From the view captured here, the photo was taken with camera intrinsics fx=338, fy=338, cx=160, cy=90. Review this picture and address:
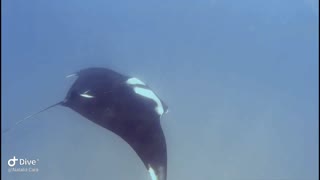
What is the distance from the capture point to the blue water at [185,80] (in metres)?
3.68

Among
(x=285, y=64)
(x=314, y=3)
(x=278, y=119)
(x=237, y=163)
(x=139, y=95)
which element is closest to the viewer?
(x=139, y=95)

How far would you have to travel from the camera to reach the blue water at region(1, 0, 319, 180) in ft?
12.1

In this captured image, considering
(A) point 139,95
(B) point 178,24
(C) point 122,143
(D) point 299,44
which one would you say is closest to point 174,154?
(C) point 122,143

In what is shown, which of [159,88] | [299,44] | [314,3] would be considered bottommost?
[159,88]

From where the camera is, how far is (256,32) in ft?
16.3

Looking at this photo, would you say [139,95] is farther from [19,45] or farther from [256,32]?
[256,32]

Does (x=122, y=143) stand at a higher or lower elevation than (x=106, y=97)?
lower

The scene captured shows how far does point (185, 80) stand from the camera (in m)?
4.29

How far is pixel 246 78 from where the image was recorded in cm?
452

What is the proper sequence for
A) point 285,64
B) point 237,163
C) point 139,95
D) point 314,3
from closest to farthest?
point 139,95 → point 237,163 → point 285,64 → point 314,3

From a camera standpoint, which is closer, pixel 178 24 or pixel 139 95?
pixel 139 95

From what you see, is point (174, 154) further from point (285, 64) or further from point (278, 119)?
point (285, 64)

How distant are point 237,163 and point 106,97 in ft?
6.41

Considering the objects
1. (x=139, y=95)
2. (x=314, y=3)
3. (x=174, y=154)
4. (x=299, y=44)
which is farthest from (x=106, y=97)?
(x=314, y=3)
